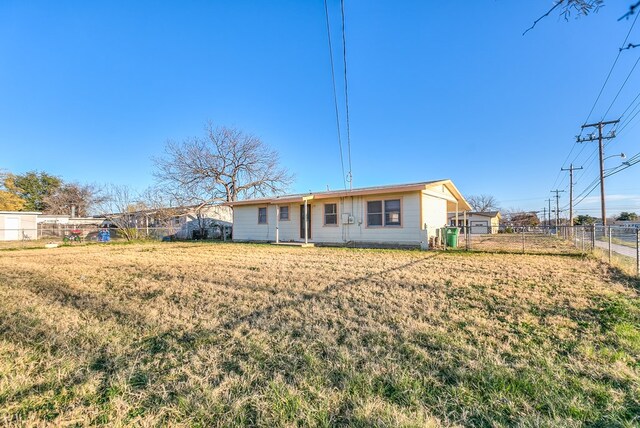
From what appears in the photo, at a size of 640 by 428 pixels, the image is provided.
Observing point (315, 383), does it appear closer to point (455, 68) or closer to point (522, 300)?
point (522, 300)

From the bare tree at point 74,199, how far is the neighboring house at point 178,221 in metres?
20.1

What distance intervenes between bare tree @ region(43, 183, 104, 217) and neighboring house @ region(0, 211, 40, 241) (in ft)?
40.0

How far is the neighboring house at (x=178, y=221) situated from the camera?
68.3ft

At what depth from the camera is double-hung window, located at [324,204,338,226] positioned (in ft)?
46.5

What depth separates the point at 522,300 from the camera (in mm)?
4395

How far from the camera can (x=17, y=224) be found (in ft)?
78.0

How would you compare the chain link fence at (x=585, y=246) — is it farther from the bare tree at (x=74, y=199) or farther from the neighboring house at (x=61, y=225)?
the bare tree at (x=74, y=199)

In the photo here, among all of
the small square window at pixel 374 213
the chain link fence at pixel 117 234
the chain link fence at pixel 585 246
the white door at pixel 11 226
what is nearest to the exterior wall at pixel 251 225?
the chain link fence at pixel 117 234

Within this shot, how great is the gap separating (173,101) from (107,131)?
819 centimetres

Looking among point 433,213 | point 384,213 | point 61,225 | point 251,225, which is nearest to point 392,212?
point 384,213

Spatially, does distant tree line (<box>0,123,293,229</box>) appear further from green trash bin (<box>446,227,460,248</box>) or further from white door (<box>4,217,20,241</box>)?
green trash bin (<box>446,227,460,248</box>)

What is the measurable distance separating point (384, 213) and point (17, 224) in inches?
1180

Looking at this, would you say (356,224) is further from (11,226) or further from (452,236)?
(11,226)

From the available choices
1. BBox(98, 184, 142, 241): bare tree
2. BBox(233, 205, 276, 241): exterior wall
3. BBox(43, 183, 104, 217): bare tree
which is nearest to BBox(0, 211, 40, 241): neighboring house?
BBox(98, 184, 142, 241): bare tree
